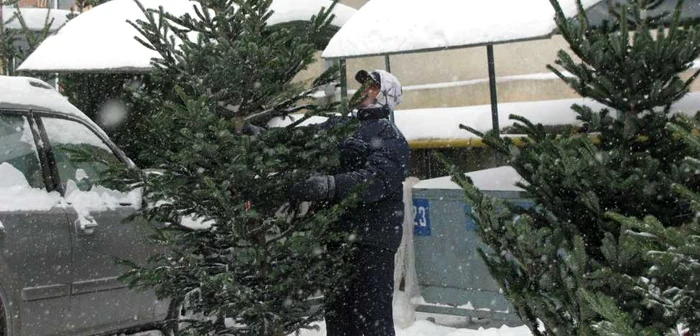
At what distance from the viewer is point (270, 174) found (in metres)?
3.83

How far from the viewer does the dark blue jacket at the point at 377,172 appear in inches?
161

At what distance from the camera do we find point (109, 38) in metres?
9.31

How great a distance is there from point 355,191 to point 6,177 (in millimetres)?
2118

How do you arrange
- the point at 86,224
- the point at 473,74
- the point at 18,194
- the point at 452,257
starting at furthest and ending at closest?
the point at 473,74 → the point at 452,257 → the point at 86,224 → the point at 18,194

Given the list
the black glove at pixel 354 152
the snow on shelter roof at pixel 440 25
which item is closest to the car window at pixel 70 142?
the black glove at pixel 354 152

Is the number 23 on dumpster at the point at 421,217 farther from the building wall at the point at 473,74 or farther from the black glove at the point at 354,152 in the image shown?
the building wall at the point at 473,74

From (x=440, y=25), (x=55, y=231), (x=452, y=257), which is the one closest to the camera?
(x=55, y=231)

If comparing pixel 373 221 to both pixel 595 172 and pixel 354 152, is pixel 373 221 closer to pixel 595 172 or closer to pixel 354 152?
pixel 354 152

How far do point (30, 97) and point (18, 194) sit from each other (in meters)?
0.67

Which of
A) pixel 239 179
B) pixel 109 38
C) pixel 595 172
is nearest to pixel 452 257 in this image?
pixel 239 179

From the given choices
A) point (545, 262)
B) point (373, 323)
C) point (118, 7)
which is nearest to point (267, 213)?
point (373, 323)

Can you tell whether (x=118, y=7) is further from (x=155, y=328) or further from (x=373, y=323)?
(x=373, y=323)

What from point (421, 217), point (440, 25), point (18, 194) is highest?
point (440, 25)

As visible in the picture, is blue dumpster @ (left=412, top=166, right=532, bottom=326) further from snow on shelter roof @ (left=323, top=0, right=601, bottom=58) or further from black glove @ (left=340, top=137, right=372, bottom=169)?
black glove @ (left=340, top=137, right=372, bottom=169)
